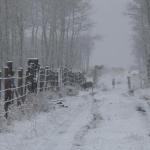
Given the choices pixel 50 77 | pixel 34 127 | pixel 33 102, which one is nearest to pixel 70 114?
pixel 33 102

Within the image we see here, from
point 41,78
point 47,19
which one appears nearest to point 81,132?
point 41,78

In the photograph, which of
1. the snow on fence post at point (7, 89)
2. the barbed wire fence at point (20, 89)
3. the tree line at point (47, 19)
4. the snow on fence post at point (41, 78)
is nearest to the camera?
the snow on fence post at point (7, 89)

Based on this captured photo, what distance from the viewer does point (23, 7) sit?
1786 inches

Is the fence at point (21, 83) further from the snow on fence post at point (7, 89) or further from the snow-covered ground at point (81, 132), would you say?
the snow-covered ground at point (81, 132)

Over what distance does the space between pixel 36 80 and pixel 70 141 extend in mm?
7152

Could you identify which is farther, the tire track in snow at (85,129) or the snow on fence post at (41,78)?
the snow on fence post at (41,78)

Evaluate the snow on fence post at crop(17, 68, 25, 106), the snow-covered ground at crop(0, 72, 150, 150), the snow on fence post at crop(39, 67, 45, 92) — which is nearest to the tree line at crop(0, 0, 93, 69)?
the snow on fence post at crop(39, 67, 45, 92)

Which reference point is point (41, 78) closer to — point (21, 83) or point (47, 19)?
point (21, 83)

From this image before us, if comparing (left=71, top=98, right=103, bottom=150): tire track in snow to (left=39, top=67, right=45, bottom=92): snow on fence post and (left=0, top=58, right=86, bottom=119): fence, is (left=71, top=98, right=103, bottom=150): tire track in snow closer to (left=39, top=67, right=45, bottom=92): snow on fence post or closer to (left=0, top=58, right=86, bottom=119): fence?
(left=0, top=58, right=86, bottom=119): fence

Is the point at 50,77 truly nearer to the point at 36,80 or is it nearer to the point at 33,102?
the point at 36,80

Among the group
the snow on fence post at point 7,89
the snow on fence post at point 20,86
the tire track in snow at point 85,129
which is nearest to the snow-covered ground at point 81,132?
the tire track in snow at point 85,129

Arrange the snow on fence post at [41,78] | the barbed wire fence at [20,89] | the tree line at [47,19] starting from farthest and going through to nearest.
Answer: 1. the tree line at [47,19]
2. the snow on fence post at [41,78]
3. the barbed wire fence at [20,89]

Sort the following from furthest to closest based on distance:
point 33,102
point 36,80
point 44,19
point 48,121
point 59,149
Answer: point 44,19 < point 36,80 < point 33,102 < point 48,121 < point 59,149

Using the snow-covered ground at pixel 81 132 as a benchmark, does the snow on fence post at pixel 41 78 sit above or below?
above
